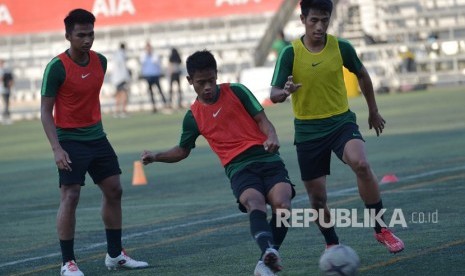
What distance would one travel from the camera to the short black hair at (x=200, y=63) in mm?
8841

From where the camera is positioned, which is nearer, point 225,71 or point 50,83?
point 50,83

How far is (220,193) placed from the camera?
1578 centimetres

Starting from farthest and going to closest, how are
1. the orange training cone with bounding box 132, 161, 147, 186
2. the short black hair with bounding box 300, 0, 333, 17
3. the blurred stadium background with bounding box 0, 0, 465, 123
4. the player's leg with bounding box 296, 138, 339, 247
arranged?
the blurred stadium background with bounding box 0, 0, 465, 123 < the orange training cone with bounding box 132, 161, 147, 186 < the player's leg with bounding box 296, 138, 339, 247 < the short black hair with bounding box 300, 0, 333, 17

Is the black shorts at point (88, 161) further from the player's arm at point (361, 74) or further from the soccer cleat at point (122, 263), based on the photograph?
the player's arm at point (361, 74)

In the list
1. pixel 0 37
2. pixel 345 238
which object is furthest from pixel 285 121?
pixel 0 37

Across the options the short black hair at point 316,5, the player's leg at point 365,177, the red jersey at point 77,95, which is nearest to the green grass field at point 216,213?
the player's leg at point 365,177

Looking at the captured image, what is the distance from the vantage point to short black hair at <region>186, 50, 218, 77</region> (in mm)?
8841

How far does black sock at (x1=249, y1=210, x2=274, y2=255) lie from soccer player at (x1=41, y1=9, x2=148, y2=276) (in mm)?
1678

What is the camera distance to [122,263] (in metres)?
10.1

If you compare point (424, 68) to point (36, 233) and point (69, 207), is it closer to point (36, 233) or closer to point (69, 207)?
point (36, 233)

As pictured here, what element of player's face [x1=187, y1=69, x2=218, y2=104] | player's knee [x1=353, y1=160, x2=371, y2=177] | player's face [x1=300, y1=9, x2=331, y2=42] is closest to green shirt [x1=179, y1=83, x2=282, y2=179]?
player's face [x1=187, y1=69, x2=218, y2=104]

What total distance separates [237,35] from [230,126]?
3992 cm

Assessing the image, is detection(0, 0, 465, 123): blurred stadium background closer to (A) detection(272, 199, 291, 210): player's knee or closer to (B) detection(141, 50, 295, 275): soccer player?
(B) detection(141, 50, 295, 275): soccer player

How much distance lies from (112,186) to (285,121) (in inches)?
738
